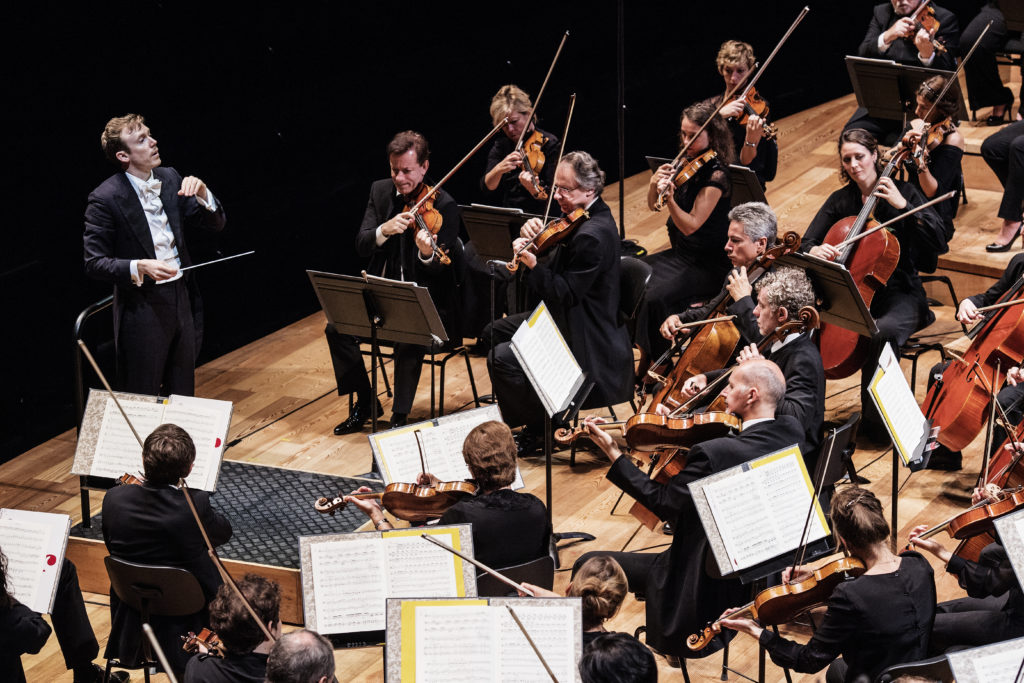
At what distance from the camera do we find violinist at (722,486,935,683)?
128 inches

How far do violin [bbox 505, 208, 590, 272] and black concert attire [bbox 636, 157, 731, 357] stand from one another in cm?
89

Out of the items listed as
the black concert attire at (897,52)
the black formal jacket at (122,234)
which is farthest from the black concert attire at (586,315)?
the black concert attire at (897,52)

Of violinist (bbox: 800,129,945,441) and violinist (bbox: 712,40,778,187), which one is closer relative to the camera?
violinist (bbox: 800,129,945,441)

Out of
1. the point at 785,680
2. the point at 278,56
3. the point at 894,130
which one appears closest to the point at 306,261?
the point at 278,56

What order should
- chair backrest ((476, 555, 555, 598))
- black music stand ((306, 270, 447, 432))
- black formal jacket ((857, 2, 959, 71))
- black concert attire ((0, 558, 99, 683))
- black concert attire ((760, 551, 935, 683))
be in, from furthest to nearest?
black formal jacket ((857, 2, 959, 71)), black music stand ((306, 270, 447, 432)), chair backrest ((476, 555, 555, 598)), black concert attire ((0, 558, 99, 683)), black concert attire ((760, 551, 935, 683))

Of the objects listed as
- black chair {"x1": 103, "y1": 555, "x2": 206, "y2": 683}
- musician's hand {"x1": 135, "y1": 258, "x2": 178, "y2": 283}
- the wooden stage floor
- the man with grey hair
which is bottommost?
the wooden stage floor

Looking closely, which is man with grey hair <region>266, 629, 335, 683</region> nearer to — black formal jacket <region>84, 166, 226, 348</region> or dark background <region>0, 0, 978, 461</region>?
black formal jacket <region>84, 166, 226, 348</region>

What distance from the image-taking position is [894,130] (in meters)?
7.09

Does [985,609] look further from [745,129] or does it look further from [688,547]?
[745,129]

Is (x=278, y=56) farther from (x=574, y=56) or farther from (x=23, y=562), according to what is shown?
(x=23, y=562)

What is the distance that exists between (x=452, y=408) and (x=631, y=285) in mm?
1160

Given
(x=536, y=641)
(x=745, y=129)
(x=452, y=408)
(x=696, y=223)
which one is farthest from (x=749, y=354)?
(x=745, y=129)

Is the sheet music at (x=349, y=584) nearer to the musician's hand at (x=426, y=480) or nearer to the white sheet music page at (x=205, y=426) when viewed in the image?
the musician's hand at (x=426, y=480)

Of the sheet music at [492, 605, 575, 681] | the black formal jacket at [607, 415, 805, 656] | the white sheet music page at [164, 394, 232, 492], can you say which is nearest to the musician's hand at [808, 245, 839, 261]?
the black formal jacket at [607, 415, 805, 656]
